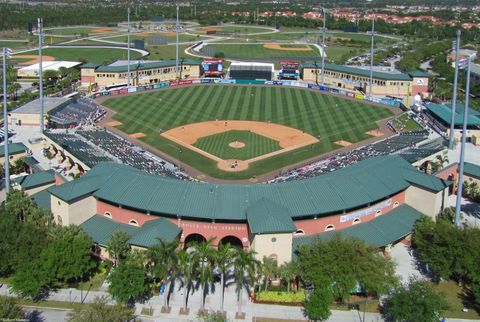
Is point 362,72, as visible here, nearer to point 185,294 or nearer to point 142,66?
point 142,66

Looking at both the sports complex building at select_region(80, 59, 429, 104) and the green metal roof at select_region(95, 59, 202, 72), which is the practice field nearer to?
the sports complex building at select_region(80, 59, 429, 104)

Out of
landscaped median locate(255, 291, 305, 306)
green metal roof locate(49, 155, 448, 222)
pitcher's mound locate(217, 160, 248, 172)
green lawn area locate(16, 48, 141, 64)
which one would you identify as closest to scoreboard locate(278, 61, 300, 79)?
green lawn area locate(16, 48, 141, 64)

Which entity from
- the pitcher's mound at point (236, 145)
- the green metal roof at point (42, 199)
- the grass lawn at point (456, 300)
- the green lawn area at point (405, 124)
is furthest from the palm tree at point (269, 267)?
the green lawn area at point (405, 124)

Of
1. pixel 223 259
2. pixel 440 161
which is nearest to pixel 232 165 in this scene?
pixel 440 161

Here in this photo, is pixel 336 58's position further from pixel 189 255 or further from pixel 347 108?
pixel 189 255

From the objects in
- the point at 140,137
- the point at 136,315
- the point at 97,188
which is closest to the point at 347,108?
the point at 140,137

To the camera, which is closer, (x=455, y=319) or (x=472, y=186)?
(x=455, y=319)

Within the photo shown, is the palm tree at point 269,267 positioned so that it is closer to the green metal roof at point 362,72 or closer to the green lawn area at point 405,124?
the green lawn area at point 405,124
